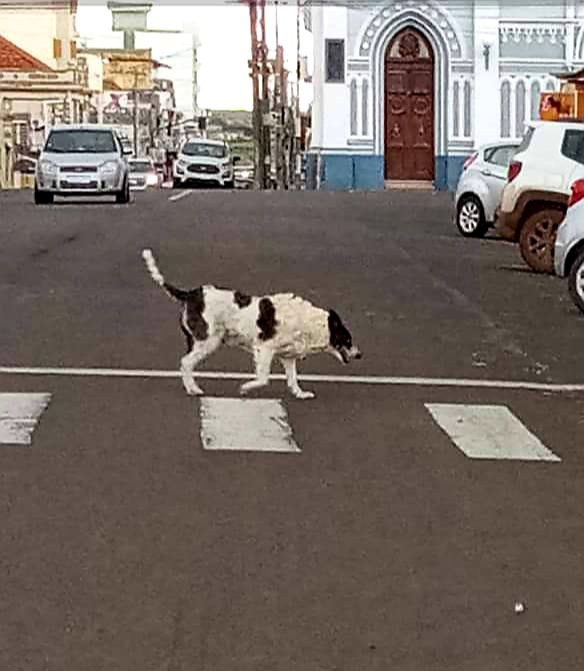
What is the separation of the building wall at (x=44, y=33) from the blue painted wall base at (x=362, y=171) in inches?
1051

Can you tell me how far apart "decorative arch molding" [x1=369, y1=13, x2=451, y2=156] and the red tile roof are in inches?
800

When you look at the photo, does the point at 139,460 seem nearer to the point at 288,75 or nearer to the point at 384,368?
the point at 384,368

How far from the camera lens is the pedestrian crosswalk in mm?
10031

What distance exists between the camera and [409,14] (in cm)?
5306

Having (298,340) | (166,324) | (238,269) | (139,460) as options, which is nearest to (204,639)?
(139,460)

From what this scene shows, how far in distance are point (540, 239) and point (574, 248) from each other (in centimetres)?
506

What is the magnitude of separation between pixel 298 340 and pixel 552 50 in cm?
4376

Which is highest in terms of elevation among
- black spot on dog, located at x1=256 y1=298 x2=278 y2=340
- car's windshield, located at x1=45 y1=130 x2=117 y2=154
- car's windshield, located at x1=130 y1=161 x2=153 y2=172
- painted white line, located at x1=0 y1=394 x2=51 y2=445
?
black spot on dog, located at x1=256 y1=298 x2=278 y2=340

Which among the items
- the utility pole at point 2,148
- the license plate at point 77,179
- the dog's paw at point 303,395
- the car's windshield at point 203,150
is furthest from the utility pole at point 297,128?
the dog's paw at point 303,395

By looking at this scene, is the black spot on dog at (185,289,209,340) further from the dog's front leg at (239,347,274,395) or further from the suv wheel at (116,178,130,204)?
the suv wheel at (116,178,130,204)

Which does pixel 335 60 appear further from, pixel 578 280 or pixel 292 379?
pixel 292 379

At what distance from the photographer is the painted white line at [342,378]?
12.6 meters

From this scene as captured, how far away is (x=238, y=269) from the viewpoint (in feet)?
68.3

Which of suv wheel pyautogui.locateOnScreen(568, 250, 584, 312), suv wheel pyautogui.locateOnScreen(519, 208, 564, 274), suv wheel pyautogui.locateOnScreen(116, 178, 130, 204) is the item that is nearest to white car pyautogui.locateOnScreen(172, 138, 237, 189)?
suv wheel pyautogui.locateOnScreen(116, 178, 130, 204)
